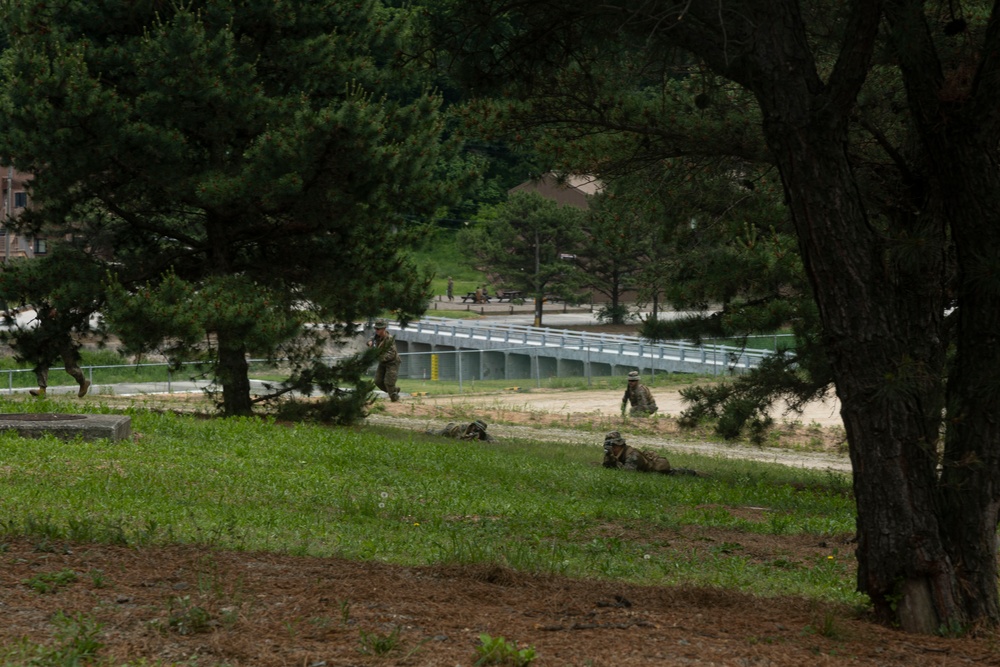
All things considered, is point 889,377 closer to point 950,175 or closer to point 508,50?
point 950,175

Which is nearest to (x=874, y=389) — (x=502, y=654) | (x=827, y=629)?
(x=827, y=629)

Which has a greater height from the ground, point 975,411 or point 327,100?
point 327,100

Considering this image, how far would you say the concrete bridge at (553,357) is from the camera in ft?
140

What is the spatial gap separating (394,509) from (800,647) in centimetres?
502

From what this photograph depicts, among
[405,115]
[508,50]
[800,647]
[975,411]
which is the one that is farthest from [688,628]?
[405,115]

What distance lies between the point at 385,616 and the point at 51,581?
167 cm

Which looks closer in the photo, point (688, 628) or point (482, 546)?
point (688, 628)

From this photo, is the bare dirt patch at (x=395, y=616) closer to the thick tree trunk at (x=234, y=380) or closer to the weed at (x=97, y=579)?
the weed at (x=97, y=579)

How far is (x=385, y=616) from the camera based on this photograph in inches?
202

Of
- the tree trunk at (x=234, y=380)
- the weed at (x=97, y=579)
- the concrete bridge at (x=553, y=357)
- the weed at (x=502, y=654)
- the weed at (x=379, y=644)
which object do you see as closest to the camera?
the weed at (x=502, y=654)

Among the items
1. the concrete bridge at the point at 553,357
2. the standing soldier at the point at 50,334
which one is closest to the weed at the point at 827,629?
the standing soldier at the point at 50,334

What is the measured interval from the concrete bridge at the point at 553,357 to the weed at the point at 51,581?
3498 cm

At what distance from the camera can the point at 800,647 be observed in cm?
516

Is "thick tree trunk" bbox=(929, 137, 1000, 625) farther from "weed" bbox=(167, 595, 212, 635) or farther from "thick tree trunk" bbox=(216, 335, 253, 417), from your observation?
"thick tree trunk" bbox=(216, 335, 253, 417)
